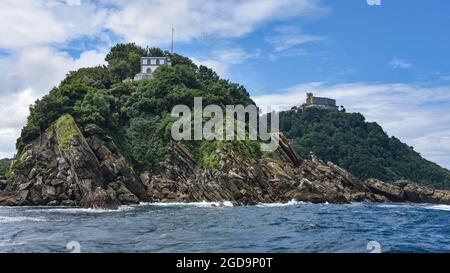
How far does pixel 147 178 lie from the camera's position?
79938mm

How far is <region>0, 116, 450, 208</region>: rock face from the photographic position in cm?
6788

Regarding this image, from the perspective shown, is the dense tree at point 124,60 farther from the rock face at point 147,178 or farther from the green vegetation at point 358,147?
the green vegetation at point 358,147

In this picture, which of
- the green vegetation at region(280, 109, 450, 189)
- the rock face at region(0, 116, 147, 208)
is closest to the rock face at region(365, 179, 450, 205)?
the green vegetation at region(280, 109, 450, 189)

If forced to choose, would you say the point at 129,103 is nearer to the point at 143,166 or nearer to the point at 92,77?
the point at 92,77

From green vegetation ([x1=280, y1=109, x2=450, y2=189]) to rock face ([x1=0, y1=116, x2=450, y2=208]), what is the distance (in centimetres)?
5214

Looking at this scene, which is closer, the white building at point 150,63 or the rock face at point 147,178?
the rock face at point 147,178

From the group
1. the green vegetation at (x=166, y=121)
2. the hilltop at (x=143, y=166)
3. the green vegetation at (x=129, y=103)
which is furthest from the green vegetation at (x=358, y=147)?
the hilltop at (x=143, y=166)

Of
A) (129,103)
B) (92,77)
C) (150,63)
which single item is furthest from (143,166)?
(150,63)

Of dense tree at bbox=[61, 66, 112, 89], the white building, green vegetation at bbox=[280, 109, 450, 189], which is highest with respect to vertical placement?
the white building

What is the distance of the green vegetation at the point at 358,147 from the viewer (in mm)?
133488

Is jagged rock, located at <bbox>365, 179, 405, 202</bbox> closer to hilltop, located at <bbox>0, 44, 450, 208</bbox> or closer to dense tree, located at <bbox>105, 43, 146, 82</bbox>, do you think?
hilltop, located at <bbox>0, 44, 450, 208</bbox>

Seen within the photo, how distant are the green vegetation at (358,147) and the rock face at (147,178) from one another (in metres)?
52.1
